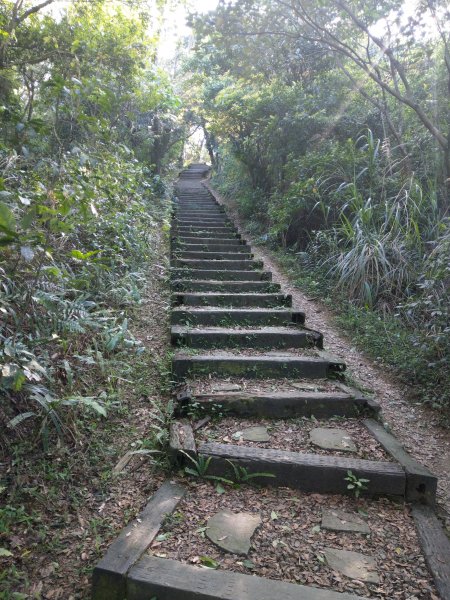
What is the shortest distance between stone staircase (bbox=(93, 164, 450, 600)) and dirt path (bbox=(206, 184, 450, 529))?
Answer: 0.24 metres

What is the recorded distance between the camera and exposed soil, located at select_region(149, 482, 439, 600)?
1.68 meters

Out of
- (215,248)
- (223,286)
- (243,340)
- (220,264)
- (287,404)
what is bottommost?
(287,404)

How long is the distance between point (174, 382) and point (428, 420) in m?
1.92

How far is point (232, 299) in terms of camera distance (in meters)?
4.74

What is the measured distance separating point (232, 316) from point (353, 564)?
2726 millimetres

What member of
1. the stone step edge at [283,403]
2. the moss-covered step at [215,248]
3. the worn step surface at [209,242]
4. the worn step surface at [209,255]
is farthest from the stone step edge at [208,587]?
the worn step surface at [209,242]

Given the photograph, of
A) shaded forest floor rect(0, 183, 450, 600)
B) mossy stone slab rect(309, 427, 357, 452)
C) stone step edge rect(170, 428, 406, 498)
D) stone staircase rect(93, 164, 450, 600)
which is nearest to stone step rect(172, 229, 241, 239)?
stone staircase rect(93, 164, 450, 600)

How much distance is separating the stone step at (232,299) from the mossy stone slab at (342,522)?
2.86 metres

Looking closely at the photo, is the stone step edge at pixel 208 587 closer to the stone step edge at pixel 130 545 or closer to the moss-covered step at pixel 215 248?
the stone step edge at pixel 130 545

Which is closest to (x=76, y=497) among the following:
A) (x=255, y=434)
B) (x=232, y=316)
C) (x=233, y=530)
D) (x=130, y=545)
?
(x=130, y=545)

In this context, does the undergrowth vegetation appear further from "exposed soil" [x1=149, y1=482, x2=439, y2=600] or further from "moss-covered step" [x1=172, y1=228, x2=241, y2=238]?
"exposed soil" [x1=149, y1=482, x2=439, y2=600]

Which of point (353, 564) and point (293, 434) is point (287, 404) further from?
point (353, 564)

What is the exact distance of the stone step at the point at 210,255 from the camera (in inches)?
247

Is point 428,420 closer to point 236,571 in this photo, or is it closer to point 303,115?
point 236,571
